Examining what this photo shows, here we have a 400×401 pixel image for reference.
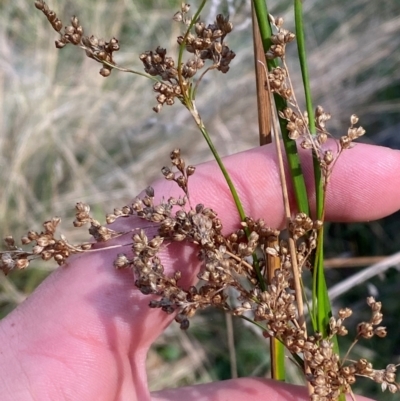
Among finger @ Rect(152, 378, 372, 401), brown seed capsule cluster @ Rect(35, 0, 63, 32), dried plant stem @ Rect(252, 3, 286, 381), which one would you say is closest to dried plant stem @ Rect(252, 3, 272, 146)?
dried plant stem @ Rect(252, 3, 286, 381)

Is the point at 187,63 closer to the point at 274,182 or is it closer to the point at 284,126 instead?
the point at 284,126

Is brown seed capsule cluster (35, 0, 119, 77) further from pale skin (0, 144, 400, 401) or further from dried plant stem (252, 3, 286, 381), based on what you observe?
pale skin (0, 144, 400, 401)

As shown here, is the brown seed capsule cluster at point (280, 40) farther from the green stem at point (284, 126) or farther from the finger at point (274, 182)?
the finger at point (274, 182)

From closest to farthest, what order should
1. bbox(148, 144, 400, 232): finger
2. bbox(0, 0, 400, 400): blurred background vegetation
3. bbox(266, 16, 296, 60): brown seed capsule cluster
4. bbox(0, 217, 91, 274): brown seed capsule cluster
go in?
bbox(266, 16, 296, 60): brown seed capsule cluster
bbox(0, 217, 91, 274): brown seed capsule cluster
bbox(148, 144, 400, 232): finger
bbox(0, 0, 400, 400): blurred background vegetation

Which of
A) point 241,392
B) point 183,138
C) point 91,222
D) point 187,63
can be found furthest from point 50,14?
point 183,138

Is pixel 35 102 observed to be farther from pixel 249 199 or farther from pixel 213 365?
pixel 249 199

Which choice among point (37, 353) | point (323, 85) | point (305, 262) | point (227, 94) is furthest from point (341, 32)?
point (37, 353)
